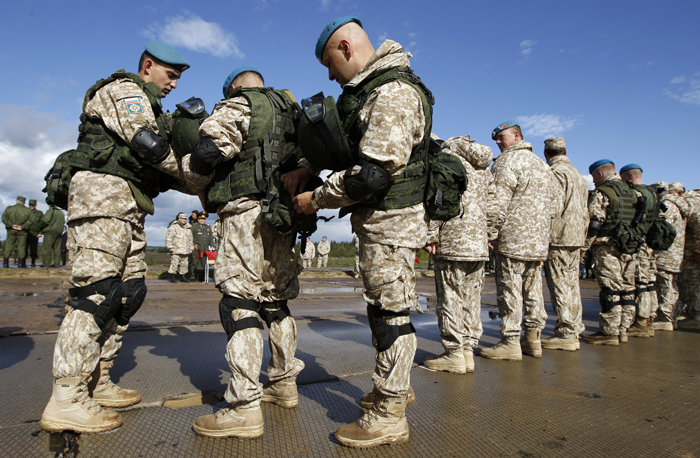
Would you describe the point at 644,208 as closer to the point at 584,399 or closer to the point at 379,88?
the point at 584,399

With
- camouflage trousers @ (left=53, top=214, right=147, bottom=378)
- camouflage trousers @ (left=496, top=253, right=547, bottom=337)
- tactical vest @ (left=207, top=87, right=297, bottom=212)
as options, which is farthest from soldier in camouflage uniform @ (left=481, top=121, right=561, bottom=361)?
camouflage trousers @ (left=53, top=214, right=147, bottom=378)

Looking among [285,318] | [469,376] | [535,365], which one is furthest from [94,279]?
[535,365]

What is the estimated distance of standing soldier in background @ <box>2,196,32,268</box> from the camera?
542 inches

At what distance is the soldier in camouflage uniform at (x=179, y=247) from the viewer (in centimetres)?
1188

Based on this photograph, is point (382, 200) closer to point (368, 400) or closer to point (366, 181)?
point (366, 181)

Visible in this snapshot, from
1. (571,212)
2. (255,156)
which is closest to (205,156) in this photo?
(255,156)

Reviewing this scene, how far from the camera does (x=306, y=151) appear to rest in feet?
6.93

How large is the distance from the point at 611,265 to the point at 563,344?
4.67 ft

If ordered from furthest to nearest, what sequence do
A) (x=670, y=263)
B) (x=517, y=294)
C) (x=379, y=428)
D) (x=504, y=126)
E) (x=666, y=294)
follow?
(x=666, y=294), (x=670, y=263), (x=504, y=126), (x=517, y=294), (x=379, y=428)

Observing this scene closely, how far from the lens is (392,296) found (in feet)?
6.98

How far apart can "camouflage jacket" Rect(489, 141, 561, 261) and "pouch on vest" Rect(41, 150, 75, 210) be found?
3559 millimetres

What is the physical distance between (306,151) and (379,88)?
496mm

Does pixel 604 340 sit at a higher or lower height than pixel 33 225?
lower

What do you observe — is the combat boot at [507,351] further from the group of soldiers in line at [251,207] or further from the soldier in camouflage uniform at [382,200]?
the soldier in camouflage uniform at [382,200]
